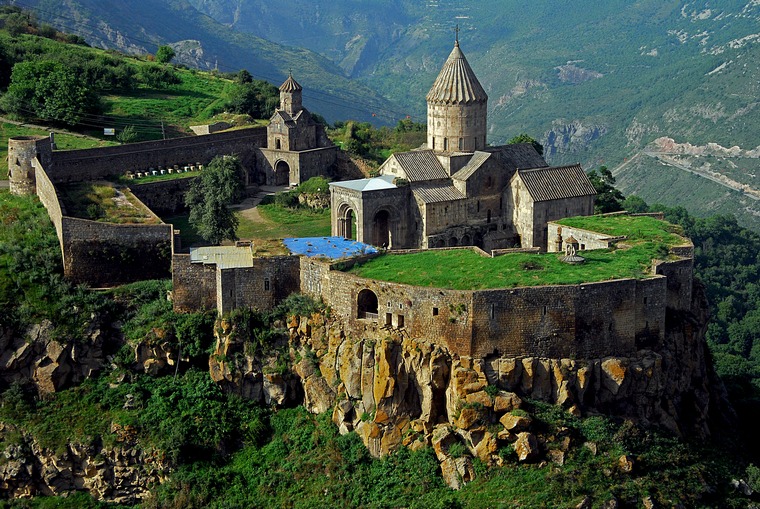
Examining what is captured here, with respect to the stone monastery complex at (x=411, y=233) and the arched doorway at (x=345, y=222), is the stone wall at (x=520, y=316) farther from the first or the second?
the arched doorway at (x=345, y=222)

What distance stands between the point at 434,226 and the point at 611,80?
285ft

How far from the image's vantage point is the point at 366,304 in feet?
122

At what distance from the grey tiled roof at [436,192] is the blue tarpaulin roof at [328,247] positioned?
4340mm

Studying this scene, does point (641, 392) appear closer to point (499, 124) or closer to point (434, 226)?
point (434, 226)

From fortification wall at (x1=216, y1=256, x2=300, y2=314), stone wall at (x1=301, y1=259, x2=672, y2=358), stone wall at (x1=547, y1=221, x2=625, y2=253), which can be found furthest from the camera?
stone wall at (x1=547, y1=221, x2=625, y2=253)

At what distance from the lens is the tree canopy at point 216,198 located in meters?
43.6

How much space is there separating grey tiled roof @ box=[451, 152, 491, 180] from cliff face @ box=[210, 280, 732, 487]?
33.7ft

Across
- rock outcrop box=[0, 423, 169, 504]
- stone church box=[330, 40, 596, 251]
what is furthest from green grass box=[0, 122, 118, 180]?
rock outcrop box=[0, 423, 169, 504]

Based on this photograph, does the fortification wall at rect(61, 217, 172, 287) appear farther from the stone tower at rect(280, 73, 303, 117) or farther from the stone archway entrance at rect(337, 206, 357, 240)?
the stone tower at rect(280, 73, 303, 117)

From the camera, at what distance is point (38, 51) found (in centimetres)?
6322

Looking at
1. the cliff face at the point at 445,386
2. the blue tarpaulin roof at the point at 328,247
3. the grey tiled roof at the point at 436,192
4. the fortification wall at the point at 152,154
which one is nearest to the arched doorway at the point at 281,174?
the fortification wall at the point at 152,154

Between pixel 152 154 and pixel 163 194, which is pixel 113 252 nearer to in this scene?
pixel 163 194

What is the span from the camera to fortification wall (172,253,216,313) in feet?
127

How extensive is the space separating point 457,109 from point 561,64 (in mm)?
91869
